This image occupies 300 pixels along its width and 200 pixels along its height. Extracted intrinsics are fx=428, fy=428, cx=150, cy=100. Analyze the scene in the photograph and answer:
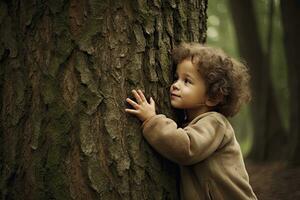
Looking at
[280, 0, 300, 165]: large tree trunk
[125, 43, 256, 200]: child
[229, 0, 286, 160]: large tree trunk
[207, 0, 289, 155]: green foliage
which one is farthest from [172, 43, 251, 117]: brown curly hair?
[207, 0, 289, 155]: green foliage

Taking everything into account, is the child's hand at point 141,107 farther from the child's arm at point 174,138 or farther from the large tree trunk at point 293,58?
the large tree trunk at point 293,58

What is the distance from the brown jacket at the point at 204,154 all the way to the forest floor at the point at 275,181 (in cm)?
396

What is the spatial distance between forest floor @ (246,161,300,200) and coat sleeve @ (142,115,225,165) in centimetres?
422

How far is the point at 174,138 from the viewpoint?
2.46 meters

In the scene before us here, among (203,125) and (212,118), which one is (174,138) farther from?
(212,118)

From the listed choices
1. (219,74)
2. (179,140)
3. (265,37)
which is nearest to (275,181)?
(219,74)

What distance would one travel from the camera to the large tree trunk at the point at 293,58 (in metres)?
7.90

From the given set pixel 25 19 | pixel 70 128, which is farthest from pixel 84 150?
pixel 25 19

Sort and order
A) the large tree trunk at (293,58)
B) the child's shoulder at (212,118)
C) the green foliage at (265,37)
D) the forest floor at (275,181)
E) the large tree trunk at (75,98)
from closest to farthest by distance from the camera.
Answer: the large tree trunk at (75,98), the child's shoulder at (212,118), the forest floor at (275,181), the large tree trunk at (293,58), the green foliage at (265,37)

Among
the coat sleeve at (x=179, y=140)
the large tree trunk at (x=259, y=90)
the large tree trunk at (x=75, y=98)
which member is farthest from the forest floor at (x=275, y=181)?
the large tree trunk at (x=75, y=98)

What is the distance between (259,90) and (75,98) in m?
8.24

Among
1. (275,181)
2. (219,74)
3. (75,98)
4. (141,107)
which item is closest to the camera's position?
(75,98)

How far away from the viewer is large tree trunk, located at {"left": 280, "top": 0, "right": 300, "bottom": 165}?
25.9 ft

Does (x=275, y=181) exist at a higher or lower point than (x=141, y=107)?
lower
